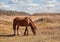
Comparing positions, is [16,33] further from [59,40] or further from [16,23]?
[59,40]

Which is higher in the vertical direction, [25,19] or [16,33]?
[25,19]

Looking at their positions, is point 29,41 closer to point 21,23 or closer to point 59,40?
point 59,40

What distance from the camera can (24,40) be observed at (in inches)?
783

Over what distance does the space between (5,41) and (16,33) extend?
5.16 m

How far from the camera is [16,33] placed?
2448 cm

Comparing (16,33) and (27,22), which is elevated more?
(27,22)

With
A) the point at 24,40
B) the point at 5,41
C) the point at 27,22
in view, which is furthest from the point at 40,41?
the point at 27,22

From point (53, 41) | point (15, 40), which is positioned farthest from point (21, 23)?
point (53, 41)

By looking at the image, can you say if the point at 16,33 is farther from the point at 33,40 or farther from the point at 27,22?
the point at 33,40

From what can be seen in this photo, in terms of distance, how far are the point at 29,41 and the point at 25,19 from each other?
4.71m

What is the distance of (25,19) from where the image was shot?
2345 centimetres

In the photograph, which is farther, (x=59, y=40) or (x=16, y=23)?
(x=16, y=23)

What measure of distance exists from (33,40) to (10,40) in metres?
2.03

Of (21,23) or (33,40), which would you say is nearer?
(33,40)
